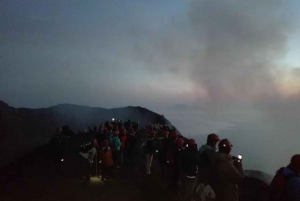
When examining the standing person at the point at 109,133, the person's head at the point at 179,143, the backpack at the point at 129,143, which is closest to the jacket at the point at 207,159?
the person's head at the point at 179,143

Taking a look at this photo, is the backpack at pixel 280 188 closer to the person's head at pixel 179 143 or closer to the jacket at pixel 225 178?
the jacket at pixel 225 178

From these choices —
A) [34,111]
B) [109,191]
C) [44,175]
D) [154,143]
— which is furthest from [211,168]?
[34,111]

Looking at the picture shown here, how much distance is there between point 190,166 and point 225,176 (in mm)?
2589

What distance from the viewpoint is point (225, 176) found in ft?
23.6

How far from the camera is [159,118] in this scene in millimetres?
55781

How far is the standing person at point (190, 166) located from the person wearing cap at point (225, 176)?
7.10ft

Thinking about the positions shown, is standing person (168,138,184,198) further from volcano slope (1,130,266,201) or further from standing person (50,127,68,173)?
standing person (50,127,68,173)

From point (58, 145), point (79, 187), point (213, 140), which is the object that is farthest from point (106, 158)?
point (213, 140)

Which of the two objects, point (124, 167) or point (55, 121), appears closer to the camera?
point (124, 167)

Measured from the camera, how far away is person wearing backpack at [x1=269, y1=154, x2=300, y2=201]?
4.97m

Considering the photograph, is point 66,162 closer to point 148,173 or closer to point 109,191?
point 148,173

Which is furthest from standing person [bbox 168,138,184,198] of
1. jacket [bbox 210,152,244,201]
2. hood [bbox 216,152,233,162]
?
hood [bbox 216,152,233,162]

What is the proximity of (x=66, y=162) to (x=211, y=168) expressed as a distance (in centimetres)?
1311

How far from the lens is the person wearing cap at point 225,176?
23.3 ft
